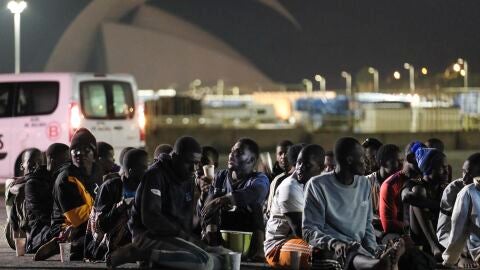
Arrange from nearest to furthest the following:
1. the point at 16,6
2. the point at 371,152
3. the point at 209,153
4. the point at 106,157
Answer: the point at 106,157, the point at 209,153, the point at 371,152, the point at 16,6

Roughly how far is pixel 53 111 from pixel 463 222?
11099 mm

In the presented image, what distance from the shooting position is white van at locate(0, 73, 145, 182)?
736 inches

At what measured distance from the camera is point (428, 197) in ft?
31.7

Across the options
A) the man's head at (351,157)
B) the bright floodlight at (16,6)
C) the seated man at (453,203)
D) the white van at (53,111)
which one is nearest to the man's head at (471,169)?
the seated man at (453,203)

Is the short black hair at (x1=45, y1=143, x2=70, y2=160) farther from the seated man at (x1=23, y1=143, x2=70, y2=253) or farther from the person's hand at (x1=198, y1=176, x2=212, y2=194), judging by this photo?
the person's hand at (x1=198, y1=176, x2=212, y2=194)

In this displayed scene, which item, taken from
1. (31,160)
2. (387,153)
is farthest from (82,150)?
(387,153)

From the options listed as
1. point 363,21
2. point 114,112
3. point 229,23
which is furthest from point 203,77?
point 114,112

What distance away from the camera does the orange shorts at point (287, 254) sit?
8.66 meters

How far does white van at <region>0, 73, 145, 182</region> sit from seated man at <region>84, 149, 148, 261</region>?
880 cm

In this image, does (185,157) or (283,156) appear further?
(283,156)

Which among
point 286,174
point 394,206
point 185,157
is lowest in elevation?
point 394,206

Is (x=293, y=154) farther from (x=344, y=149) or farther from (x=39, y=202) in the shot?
(x=344, y=149)

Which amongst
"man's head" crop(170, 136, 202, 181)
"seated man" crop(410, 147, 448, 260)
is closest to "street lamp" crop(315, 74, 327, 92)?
"seated man" crop(410, 147, 448, 260)

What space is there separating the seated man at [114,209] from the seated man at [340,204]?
1.86 meters
